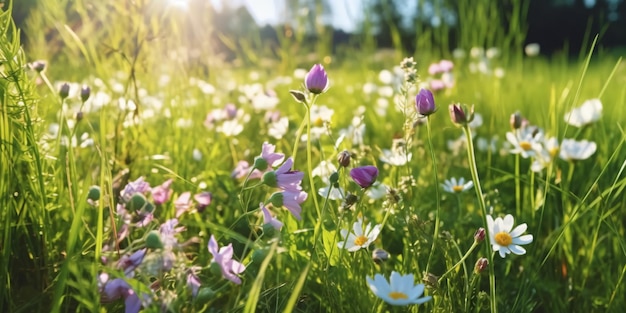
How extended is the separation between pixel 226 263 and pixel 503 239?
14.1 inches

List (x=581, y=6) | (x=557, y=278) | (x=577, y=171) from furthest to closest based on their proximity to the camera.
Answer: (x=581, y=6), (x=577, y=171), (x=557, y=278)

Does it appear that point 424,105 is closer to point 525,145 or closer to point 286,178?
point 286,178

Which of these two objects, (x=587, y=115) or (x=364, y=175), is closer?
(x=364, y=175)

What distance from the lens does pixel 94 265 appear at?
0.50 meters

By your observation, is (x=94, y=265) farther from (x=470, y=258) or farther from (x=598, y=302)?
(x=598, y=302)

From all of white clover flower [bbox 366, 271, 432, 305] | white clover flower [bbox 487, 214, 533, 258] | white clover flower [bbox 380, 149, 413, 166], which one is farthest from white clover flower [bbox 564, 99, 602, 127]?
white clover flower [bbox 366, 271, 432, 305]

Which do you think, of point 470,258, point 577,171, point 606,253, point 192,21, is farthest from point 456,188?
point 192,21

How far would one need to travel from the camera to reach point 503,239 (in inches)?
29.9

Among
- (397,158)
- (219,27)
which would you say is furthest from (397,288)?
(219,27)

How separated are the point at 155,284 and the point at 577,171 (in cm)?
99

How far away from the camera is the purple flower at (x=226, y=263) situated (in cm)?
57

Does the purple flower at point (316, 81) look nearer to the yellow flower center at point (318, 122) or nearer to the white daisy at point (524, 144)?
the white daisy at point (524, 144)

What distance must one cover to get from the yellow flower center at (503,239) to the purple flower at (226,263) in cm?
34

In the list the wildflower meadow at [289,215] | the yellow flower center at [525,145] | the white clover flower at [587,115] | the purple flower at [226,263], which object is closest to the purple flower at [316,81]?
the wildflower meadow at [289,215]
